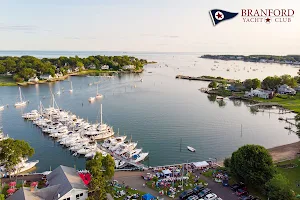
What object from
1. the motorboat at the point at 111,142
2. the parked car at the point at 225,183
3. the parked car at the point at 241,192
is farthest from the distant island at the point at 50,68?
the parked car at the point at 241,192

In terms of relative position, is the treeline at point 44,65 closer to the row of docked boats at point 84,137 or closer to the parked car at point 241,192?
the row of docked boats at point 84,137

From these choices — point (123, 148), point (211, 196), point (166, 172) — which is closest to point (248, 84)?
point (123, 148)

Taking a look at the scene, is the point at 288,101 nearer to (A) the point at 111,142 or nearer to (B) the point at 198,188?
(A) the point at 111,142

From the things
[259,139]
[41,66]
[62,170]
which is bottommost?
[259,139]

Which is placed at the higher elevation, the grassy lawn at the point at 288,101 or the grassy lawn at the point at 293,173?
the grassy lawn at the point at 288,101

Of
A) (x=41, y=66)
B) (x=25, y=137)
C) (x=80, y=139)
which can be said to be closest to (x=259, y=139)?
(x=80, y=139)

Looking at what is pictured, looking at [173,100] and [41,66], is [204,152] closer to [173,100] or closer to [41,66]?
[173,100]
